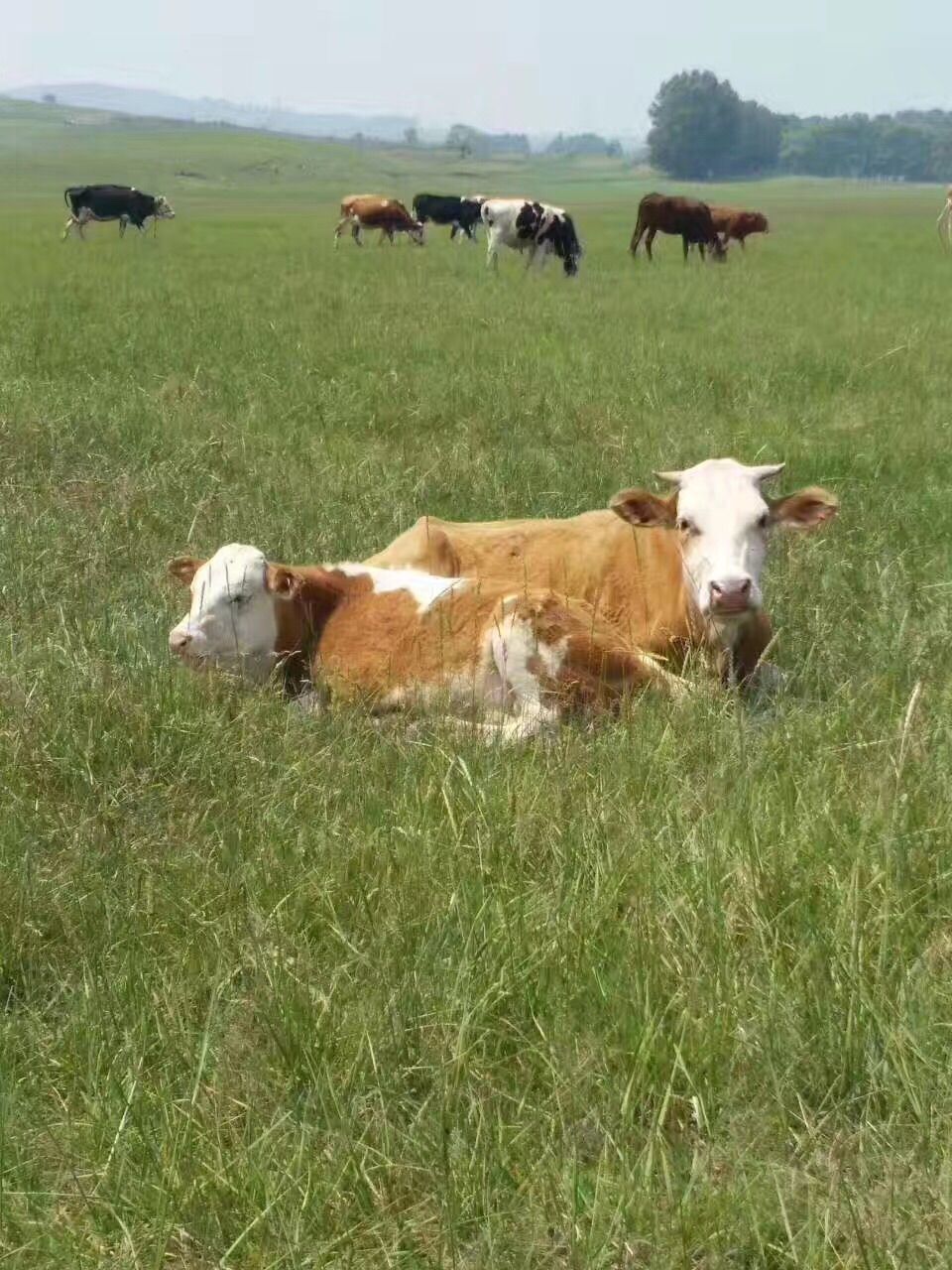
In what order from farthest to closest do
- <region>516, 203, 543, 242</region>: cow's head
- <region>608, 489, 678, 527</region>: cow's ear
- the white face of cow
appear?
<region>516, 203, 543, 242</region>: cow's head
<region>608, 489, 678, 527</region>: cow's ear
the white face of cow

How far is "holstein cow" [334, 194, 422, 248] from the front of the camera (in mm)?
43281

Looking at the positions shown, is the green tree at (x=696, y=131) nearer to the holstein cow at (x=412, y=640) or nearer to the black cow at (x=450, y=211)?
the black cow at (x=450, y=211)

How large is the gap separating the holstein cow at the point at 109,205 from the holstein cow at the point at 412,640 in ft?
116

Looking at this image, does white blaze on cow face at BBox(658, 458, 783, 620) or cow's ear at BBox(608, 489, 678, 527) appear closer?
white blaze on cow face at BBox(658, 458, 783, 620)

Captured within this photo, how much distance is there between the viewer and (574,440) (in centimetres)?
970

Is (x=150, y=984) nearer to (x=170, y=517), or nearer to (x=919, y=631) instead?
(x=919, y=631)

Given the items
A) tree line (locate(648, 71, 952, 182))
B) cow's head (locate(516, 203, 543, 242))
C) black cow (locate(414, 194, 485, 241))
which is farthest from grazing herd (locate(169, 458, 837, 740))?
tree line (locate(648, 71, 952, 182))

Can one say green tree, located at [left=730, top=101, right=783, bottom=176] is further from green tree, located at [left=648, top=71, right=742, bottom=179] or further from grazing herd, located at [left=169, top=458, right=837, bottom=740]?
grazing herd, located at [left=169, top=458, right=837, bottom=740]

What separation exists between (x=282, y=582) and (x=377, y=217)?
39851mm

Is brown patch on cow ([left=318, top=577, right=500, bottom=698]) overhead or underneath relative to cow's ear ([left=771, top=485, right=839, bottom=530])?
underneath

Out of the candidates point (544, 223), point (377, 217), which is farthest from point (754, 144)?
point (544, 223)

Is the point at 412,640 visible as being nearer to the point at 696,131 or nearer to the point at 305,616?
the point at 305,616

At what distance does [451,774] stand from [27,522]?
3621 mm

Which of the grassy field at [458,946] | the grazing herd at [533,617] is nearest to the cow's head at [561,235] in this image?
the grassy field at [458,946]
